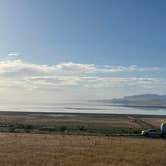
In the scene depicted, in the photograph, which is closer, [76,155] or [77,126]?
[76,155]

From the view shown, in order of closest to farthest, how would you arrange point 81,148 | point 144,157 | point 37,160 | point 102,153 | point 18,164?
point 18,164 < point 37,160 < point 144,157 < point 102,153 < point 81,148

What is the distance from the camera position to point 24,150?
105 ft

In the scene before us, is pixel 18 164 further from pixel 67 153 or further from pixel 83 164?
pixel 67 153

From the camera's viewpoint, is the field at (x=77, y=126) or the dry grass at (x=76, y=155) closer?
the dry grass at (x=76, y=155)

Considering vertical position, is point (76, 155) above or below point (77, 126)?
below

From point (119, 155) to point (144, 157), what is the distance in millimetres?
1892

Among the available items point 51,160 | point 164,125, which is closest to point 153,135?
point 164,125

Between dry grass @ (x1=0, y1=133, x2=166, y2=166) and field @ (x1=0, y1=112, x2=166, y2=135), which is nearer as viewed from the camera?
dry grass @ (x1=0, y1=133, x2=166, y2=166)

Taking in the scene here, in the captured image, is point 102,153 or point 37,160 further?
point 102,153

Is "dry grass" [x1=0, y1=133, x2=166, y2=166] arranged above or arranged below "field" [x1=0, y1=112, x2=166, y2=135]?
below

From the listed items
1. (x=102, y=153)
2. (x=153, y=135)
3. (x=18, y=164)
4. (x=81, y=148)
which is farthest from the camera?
(x=153, y=135)

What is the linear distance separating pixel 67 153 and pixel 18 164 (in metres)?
6.46

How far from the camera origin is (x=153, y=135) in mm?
54500

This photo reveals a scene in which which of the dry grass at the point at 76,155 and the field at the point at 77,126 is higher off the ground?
the field at the point at 77,126
